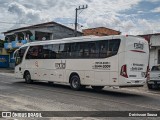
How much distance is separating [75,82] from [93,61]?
6.81 feet

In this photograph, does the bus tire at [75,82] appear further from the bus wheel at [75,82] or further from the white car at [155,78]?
the white car at [155,78]

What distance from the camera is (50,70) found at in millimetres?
20531

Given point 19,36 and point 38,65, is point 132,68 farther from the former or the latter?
point 19,36

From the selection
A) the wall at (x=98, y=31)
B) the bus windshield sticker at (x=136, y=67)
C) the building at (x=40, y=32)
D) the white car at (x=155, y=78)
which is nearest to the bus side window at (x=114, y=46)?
the bus windshield sticker at (x=136, y=67)

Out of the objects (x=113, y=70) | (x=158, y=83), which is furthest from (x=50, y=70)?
(x=158, y=83)

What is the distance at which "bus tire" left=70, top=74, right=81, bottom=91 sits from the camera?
59.4ft

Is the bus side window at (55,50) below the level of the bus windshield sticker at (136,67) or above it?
above

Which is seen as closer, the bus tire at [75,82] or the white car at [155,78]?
the bus tire at [75,82]

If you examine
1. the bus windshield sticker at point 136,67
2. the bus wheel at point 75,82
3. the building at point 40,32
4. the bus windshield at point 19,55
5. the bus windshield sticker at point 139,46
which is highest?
the building at point 40,32

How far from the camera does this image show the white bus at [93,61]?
51.7 ft

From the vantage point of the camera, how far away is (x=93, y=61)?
17141 mm

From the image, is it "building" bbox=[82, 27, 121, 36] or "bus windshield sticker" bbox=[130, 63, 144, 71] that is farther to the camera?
"building" bbox=[82, 27, 121, 36]

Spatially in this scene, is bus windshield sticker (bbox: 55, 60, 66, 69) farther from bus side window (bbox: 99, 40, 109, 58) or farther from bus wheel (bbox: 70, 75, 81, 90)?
bus side window (bbox: 99, 40, 109, 58)

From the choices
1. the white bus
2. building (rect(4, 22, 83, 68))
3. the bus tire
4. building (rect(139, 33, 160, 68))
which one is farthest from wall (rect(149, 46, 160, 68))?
building (rect(4, 22, 83, 68))
